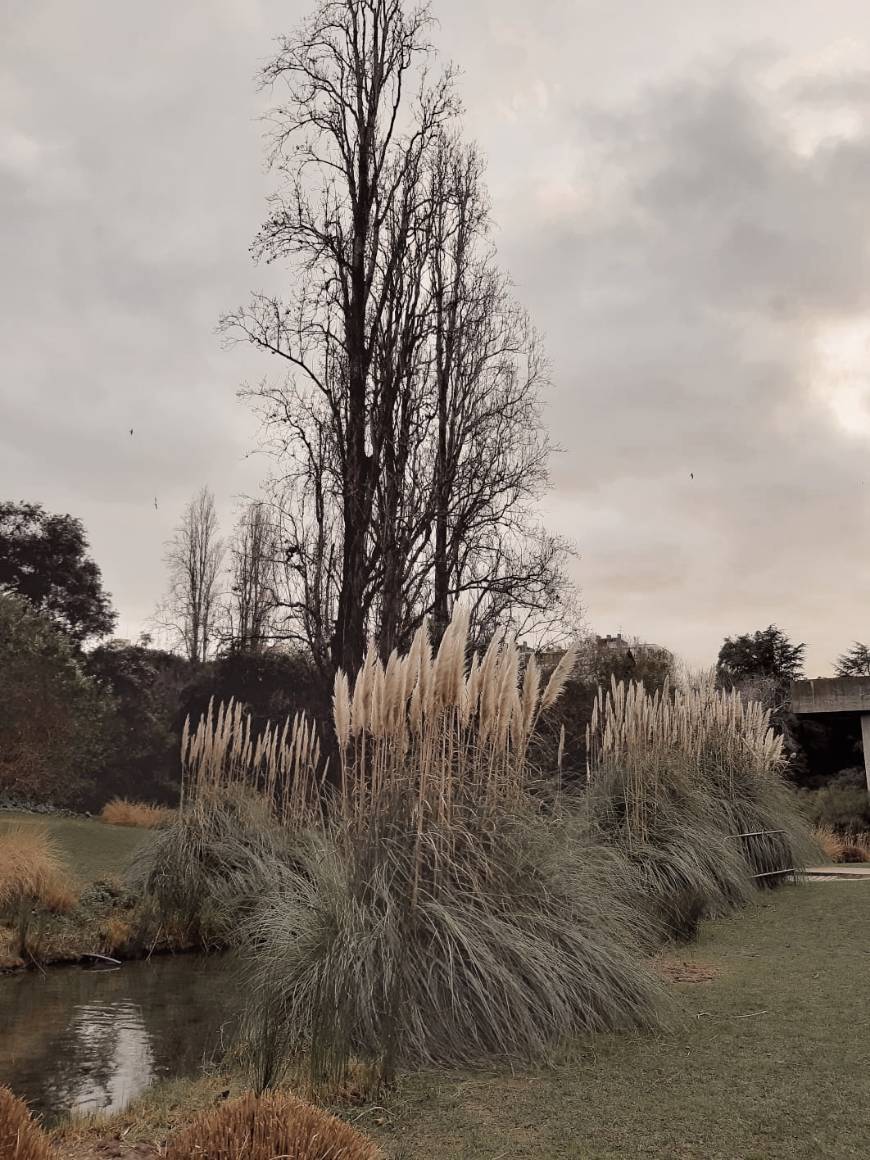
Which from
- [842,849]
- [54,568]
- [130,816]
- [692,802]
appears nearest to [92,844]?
[130,816]

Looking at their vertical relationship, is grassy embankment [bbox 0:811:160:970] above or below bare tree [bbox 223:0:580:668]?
below

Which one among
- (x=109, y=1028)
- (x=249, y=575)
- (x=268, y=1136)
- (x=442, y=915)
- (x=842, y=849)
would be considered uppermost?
(x=249, y=575)

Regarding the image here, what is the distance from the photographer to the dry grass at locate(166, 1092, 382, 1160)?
7.29 ft

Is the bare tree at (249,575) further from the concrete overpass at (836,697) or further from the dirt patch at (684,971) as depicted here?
the dirt patch at (684,971)

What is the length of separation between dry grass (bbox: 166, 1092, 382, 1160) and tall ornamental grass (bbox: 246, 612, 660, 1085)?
102 cm

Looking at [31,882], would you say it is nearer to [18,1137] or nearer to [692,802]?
[692,802]

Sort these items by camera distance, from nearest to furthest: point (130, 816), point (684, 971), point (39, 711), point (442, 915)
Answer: point (442, 915) < point (684, 971) < point (130, 816) < point (39, 711)

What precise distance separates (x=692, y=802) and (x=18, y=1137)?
714cm

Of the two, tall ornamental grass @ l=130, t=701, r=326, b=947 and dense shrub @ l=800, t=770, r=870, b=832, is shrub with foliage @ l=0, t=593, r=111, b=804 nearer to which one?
tall ornamental grass @ l=130, t=701, r=326, b=947

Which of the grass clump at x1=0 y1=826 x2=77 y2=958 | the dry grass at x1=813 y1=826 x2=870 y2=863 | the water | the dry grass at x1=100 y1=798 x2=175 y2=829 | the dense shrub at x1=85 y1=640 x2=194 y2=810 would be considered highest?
the dense shrub at x1=85 y1=640 x2=194 y2=810

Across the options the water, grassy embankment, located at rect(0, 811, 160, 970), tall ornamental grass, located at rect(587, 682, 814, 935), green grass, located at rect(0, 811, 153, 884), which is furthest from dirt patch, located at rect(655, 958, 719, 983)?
green grass, located at rect(0, 811, 153, 884)

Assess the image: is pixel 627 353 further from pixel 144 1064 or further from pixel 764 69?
pixel 144 1064

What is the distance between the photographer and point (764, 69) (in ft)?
28.1

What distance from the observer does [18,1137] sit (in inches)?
85.0
